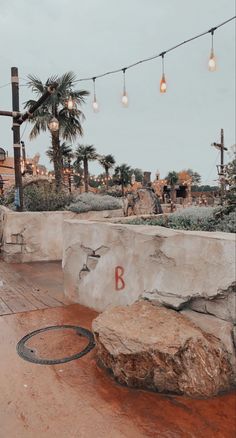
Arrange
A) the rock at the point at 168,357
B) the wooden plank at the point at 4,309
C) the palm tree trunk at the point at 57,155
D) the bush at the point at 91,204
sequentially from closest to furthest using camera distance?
the rock at the point at 168,357 → the wooden plank at the point at 4,309 → the bush at the point at 91,204 → the palm tree trunk at the point at 57,155

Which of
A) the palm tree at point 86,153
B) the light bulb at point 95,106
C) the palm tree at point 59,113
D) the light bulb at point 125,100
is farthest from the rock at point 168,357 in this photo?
the palm tree at point 86,153

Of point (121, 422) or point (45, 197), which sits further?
point (45, 197)

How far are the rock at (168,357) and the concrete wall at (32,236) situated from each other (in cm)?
465

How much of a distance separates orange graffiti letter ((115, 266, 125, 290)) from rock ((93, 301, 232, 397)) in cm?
80

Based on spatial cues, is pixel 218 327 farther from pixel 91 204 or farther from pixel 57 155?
pixel 57 155

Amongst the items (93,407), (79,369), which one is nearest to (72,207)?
(79,369)

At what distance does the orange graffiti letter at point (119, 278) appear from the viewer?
3193 mm

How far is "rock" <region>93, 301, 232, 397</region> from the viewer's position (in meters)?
2.12

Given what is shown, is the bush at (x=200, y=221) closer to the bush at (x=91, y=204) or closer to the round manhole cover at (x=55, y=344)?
the round manhole cover at (x=55, y=344)

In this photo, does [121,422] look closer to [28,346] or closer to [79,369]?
[79,369]

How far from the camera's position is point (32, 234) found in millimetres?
6766

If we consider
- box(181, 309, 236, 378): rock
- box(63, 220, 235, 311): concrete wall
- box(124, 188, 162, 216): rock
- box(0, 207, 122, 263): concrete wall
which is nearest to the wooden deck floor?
box(0, 207, 122, 263): concrete wall

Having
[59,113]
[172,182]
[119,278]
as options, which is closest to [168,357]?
[119,278]

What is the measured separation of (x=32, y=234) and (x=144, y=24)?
29.9 feet
